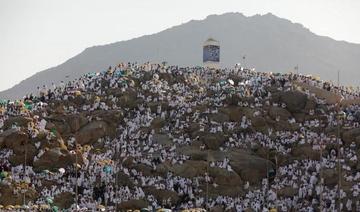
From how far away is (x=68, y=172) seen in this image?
5644 centimetres

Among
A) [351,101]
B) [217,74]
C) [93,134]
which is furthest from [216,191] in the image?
[217,74]

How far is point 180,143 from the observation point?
62656 millimetres

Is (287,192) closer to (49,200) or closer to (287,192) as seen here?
(287,192)

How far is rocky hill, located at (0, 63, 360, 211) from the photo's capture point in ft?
171

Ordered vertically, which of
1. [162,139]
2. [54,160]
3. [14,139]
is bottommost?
[54,160]

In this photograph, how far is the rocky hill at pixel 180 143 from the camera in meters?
52.1

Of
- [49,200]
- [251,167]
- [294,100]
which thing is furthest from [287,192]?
[294,100]

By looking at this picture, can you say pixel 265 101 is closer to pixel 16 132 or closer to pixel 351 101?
pixel 351 101

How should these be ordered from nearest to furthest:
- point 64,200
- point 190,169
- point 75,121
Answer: point 64,200 → point 190,169 → point 75,121

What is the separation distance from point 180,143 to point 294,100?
1466 centimetres

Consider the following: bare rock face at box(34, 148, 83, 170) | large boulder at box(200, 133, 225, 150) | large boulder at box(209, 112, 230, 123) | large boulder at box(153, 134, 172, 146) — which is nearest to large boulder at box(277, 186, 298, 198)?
large boulder at box(200, 133, 225, 150)

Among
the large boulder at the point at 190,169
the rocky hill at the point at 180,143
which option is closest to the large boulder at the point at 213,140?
the rocky hill at the point at 180,143

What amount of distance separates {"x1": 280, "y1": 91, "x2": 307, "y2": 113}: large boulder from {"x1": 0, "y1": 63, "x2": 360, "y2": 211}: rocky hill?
0.12m

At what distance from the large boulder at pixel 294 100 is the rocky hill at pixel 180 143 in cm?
12
